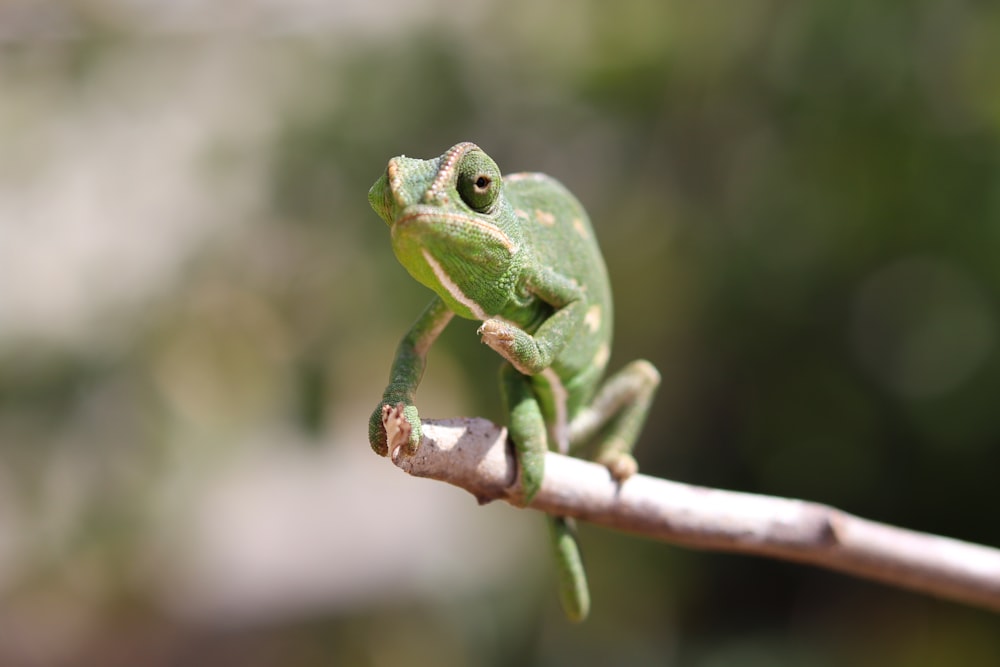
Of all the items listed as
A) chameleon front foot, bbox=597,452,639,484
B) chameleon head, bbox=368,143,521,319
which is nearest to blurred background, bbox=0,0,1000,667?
chameleon front foot, bbox=597,452,639,484

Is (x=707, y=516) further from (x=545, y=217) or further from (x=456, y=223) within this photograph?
(x=456, y=223)

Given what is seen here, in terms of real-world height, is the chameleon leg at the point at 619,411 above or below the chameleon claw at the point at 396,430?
below

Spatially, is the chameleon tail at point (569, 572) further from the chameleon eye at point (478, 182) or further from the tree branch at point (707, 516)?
the chameleon eye at point (478, 182)

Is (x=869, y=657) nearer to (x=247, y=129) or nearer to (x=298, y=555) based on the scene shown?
(x=247, y=129)

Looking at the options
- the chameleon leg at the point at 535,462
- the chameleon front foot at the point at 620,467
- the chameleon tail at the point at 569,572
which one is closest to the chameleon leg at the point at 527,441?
the chameleon leg at the point at 535,462

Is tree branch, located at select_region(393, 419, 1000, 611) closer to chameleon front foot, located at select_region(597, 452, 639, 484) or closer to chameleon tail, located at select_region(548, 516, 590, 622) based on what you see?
chameleon front foot, located at select_region(597, 452, 639, 484)

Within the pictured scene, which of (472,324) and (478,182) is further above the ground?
(478,182)

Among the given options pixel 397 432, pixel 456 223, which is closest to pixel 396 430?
pixel 397 432
